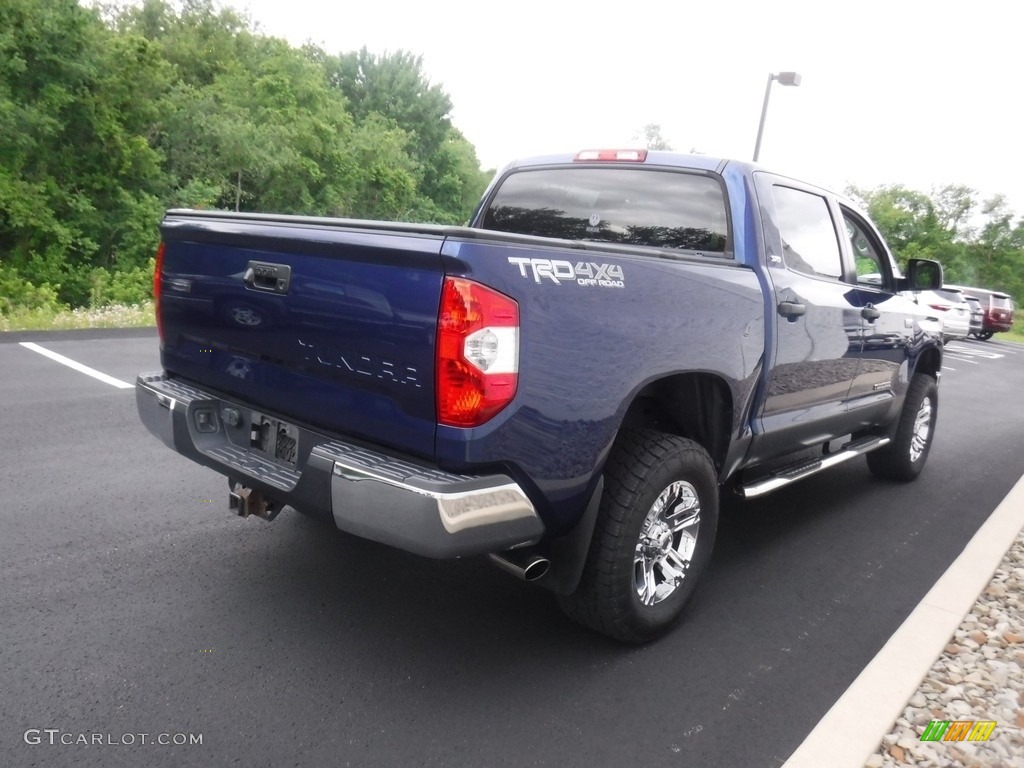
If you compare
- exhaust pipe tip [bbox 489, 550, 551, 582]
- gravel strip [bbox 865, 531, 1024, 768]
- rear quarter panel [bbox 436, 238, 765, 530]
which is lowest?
gravel strip [bbox 865, 531, 1024, 768]

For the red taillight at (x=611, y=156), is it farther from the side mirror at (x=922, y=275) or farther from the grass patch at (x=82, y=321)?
the grass patch at (x=82, y=321)

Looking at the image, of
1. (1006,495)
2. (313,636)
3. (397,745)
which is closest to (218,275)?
(313,636)

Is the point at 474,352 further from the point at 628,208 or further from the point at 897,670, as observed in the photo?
the point at 897,670

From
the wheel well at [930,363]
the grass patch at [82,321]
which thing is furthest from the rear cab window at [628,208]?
the grass patch at [82,321]

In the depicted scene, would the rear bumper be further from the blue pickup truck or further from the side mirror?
the side mirror

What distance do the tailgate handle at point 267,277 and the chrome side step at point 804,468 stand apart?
2240 mm

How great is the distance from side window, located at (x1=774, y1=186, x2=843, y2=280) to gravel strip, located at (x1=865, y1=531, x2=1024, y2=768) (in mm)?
1810

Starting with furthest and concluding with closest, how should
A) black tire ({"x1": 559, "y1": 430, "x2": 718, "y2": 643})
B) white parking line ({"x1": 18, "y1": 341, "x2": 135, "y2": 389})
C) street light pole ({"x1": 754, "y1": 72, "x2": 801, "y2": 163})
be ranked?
1. street light pole ({"x1": 754, "y1": 72, "x2": 801, "y2": 163})
2. white parking line ({"x1": 18, "y1": 341, "x2": 135, "y2": 389})
3. black tire ({"x1": 559, "y1": 430, "x2": 718, "y2": 643})

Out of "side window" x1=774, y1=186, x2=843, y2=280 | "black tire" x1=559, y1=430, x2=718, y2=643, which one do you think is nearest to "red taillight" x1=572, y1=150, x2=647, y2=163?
"side window" x1=774, y1=186, x2=843, y2=280

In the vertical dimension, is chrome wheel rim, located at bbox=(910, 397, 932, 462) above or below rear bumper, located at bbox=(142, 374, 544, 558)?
below

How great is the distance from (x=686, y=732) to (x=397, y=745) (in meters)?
0.94

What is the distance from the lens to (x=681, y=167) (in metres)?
3.83

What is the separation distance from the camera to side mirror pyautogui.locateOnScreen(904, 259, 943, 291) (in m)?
5.23

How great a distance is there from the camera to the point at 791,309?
Result: 372 centimetres
